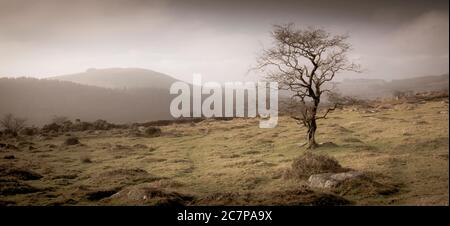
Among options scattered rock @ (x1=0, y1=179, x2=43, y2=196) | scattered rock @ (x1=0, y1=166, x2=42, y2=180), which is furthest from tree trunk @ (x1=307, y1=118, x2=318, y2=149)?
scattered rock @ (x1=0, y1=166, x2=42, y2=180)

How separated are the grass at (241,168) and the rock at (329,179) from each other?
73 cm

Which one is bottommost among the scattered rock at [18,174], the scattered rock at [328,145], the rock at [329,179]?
the scattered rock at [18,174]

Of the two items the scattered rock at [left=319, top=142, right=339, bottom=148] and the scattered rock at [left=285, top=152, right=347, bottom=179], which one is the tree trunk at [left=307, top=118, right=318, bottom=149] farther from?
the scattered rock at [left=285, top=152, right=347, bottom=179]

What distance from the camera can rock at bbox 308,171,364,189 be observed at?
1739cm

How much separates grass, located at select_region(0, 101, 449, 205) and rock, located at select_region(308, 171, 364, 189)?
2.41 feet

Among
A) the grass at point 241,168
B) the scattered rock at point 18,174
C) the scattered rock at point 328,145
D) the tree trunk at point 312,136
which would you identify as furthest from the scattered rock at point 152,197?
the scattered rock at point 328,145

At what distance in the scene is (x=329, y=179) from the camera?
1788 centimetres

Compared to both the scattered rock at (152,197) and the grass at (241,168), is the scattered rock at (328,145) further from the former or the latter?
the scattered rock at (152,197)

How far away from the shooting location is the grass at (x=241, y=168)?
1588 cm

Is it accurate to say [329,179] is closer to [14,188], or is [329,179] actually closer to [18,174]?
[14,188]

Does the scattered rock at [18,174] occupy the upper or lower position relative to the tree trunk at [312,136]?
lower

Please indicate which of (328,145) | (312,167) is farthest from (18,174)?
(328,145)
